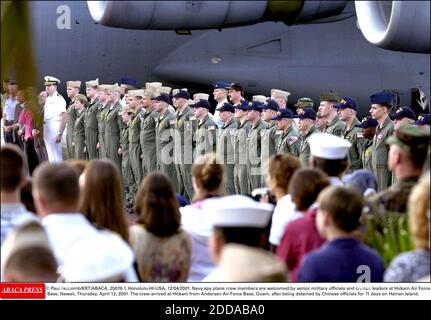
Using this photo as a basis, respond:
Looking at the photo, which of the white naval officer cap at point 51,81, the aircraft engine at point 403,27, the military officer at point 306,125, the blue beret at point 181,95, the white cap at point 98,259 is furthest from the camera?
the white naval officer cap at point 51,81

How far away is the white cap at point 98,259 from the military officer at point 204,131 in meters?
5.85

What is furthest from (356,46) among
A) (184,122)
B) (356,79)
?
(184,122)

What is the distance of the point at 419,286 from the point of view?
13.5ft

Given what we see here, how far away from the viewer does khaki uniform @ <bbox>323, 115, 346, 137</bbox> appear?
8.92 m

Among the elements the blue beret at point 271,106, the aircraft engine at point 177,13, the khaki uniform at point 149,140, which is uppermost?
the aircraft engine at point 177,13

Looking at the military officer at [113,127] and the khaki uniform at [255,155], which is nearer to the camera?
the khaki uniform at [255,155]

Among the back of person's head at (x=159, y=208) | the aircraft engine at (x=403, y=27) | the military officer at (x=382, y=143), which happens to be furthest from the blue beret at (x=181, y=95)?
the back of person's head at (x=159, y=208)

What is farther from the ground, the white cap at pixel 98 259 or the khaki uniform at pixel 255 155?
the white cap at pixel 98 259

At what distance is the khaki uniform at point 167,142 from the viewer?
10227mm

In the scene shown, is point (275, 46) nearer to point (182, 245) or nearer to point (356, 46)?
point (356, 46)

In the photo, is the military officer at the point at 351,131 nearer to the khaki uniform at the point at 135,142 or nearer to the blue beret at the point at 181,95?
the blue beret at the point at 181,95

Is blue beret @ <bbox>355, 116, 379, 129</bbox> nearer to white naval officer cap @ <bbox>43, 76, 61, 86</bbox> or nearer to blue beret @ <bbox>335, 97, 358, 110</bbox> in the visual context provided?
blue beret @ <bbox>335, 97, 358, 110</bbox>

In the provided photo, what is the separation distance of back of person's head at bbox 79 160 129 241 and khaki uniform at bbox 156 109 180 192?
570 centimetres
